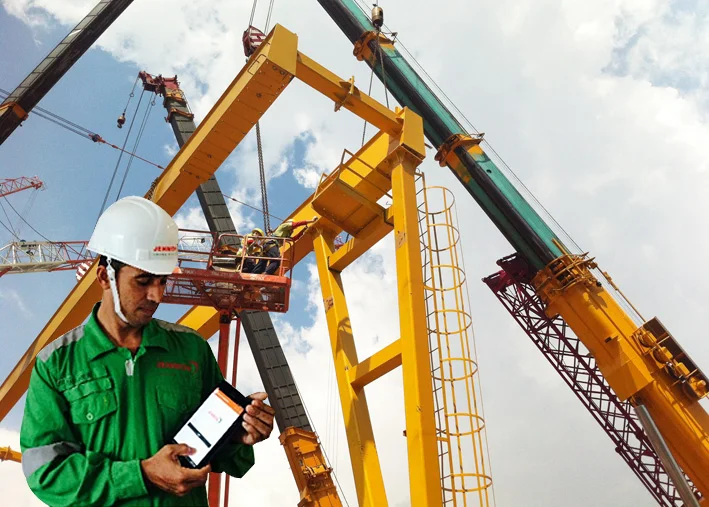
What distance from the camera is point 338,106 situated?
969cm

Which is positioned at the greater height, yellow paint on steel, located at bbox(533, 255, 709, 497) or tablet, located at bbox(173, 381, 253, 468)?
yellow paint on steel, located at bbox(533, 255, 709, 497)

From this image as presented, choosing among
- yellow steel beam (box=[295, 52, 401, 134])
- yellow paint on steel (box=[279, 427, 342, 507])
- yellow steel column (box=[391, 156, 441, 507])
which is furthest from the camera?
yellow paint on steel (box=[279, 427, 342, 507])

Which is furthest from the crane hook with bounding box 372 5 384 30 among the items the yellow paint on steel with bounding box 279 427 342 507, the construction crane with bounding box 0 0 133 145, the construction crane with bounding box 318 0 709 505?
the construction crane with bounding box 0 0 133 145

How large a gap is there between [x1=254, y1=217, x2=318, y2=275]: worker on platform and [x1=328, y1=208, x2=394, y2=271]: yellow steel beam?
2.90 feet

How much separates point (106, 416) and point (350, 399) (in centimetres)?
729

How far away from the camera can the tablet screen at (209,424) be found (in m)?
2.20

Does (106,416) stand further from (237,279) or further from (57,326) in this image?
(57,326)

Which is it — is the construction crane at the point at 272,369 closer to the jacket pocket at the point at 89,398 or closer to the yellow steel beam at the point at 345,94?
the yellow steel beam at the point at 345,94

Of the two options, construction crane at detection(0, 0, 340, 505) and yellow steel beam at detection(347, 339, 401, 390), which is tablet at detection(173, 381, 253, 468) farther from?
construction crane at detection(0, 0, 340, 505)

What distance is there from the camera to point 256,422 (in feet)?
7.59

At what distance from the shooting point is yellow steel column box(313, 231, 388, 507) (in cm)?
866

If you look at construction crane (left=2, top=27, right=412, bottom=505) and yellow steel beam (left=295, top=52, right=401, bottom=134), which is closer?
construction crane (left=2, top=27, right=412, bottom=505)

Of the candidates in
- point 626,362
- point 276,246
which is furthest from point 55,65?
point 626,362

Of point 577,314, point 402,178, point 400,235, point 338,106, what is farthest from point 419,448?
point 577,314
